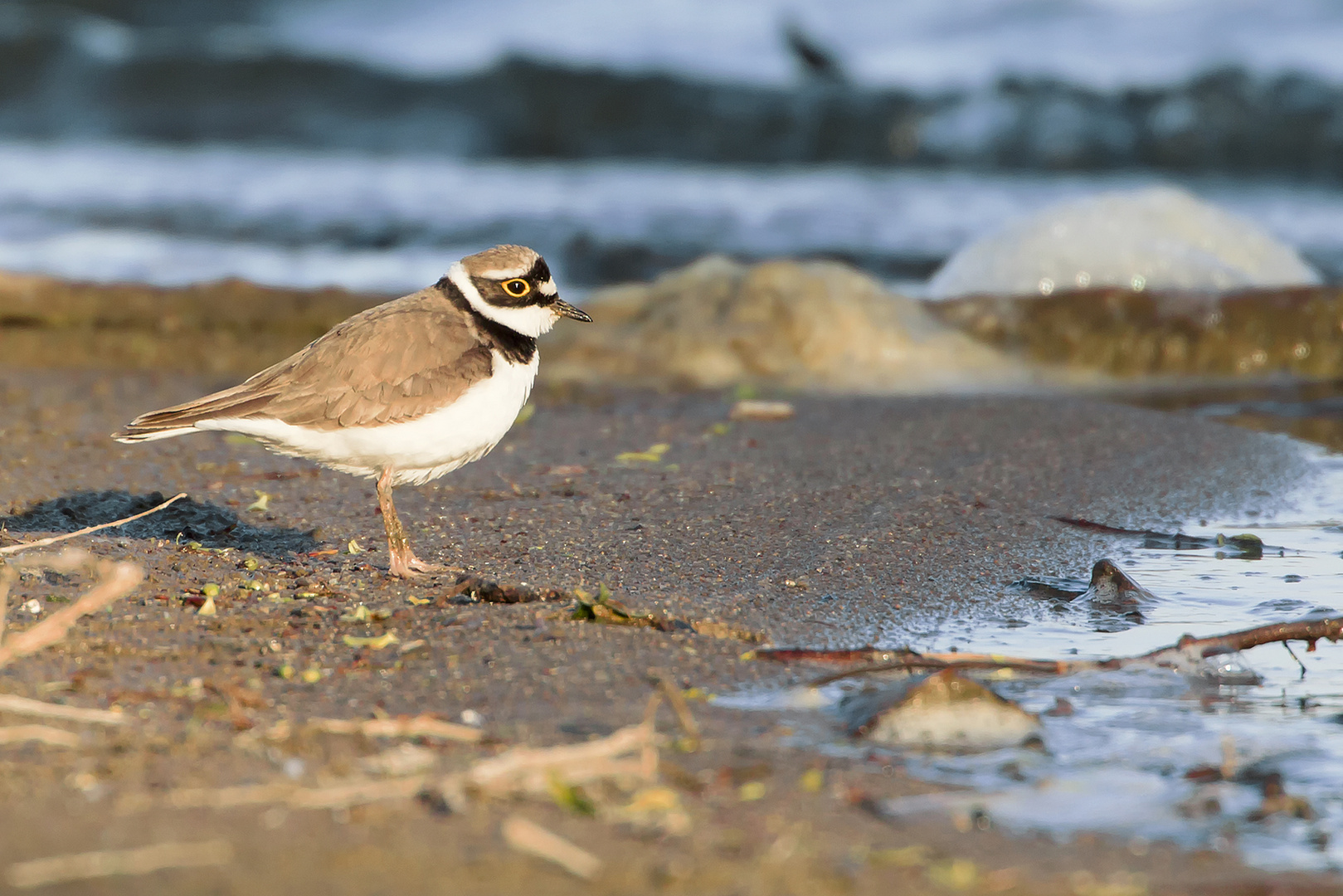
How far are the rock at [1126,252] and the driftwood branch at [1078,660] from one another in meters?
5.10

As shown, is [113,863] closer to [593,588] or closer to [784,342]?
[593,588]

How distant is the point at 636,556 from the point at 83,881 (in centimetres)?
227

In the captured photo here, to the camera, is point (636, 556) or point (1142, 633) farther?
point (636, 556)

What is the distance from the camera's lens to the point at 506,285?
4457 mm

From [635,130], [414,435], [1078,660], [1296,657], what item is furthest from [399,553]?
[635,130]

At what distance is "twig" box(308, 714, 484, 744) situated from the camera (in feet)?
8.80

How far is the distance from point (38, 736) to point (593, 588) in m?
1.59

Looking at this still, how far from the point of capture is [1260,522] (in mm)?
4891

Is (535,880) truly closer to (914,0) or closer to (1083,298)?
(1083,298)

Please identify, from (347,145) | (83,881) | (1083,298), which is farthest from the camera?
(347,145)

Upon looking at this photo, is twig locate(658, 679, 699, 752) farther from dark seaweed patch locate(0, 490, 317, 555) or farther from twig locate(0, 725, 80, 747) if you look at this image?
dark seaweed patch locate(0, 490, 317, 555)

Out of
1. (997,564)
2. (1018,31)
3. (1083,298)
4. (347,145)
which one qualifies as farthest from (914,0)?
(997,564)

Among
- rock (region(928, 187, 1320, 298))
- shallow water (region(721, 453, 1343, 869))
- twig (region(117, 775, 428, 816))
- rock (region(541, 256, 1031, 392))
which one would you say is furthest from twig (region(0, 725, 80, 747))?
rock (region(928, 187, 1320, 298))

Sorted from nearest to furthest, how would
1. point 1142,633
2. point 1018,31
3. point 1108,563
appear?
point 1142,633 → point 1108,563 → point 1018,31
